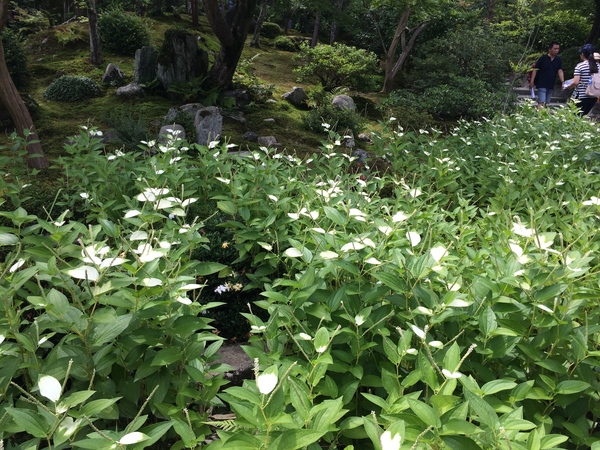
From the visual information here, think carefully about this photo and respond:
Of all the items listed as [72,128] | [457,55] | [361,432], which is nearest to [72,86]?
[72,128]

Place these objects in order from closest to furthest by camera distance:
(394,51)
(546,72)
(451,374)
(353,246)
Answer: (451,374) → (353,246) → (546,72) → (394,51)

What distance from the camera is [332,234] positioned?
191cm

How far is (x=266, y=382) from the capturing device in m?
0.90

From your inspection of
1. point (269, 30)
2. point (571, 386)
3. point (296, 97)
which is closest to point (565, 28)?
point (269, 30)

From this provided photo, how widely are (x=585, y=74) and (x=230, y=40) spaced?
6908 mm

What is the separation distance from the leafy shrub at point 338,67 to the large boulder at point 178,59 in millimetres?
3271

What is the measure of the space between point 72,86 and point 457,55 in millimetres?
8656

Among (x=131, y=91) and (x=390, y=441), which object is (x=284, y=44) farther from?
(x=390, y=441)

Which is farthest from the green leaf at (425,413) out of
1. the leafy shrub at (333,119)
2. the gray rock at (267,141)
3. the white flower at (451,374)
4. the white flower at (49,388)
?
the leafy shrub at (333,119)

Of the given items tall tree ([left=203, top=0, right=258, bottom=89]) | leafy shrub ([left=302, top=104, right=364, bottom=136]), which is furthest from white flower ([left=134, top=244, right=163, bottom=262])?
tall tree ([left=203, top=0, right=258, bottom=89])

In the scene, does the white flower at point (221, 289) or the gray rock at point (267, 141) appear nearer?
the white flower at point (221, 289)

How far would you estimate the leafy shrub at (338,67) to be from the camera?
9.83 m

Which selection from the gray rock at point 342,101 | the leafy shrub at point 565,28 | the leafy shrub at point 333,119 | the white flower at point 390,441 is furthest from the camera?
the leafy shrub at point 565,28

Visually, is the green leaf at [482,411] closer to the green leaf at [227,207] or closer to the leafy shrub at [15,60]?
the green leaf at [227,207]
